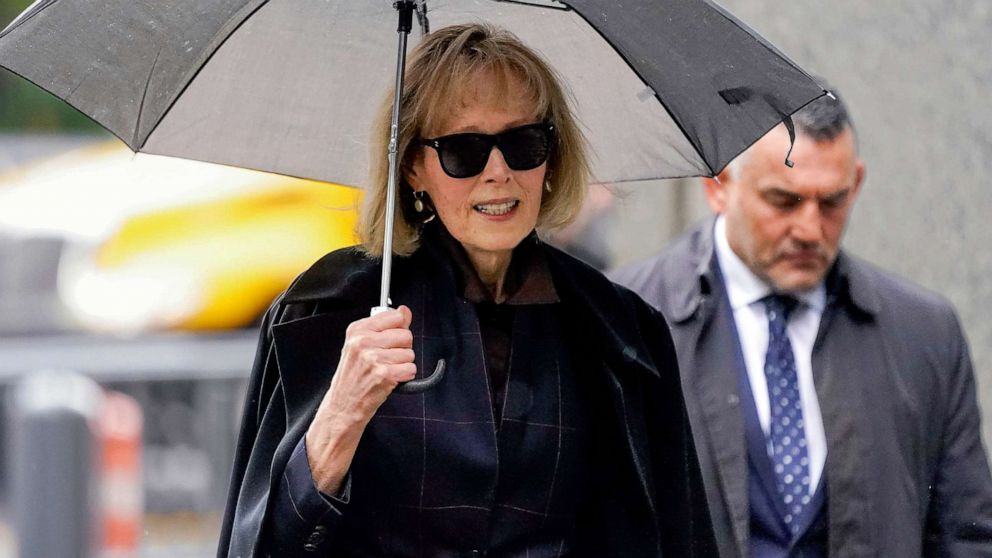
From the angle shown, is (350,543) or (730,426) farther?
(730,426)

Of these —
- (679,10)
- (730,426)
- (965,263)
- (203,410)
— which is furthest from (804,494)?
(203,410)

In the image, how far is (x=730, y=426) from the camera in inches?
174

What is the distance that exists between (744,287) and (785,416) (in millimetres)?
367

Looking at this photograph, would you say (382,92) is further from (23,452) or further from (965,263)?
(965,263)

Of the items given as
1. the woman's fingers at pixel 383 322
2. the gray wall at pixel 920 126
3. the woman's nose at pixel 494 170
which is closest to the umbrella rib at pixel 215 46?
the woman's nose at pixel 494 170

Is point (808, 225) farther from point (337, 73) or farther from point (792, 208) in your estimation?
point (337, 73)

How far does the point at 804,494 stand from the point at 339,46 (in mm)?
1477

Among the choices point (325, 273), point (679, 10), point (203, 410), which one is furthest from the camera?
point (203, 410)

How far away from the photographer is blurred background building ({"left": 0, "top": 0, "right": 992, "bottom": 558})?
6.11 meters

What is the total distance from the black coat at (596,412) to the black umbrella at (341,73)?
0.24 metres

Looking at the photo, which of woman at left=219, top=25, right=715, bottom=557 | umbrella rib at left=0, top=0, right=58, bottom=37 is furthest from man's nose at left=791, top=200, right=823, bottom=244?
umbrella rib at left=0, top=0, right=58, bottom=37

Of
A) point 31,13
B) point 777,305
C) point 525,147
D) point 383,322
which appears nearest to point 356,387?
point 383,322

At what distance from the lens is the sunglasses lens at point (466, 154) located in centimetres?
378

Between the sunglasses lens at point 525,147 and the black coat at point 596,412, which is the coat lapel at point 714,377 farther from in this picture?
the sunglasses lens at point 525,147
